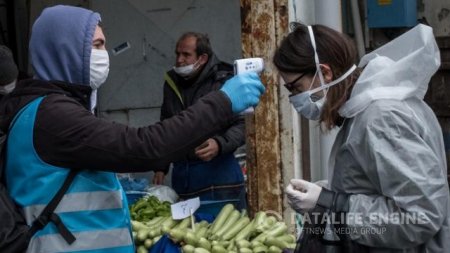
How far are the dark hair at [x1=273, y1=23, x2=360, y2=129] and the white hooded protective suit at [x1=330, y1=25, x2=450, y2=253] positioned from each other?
0.06 meters

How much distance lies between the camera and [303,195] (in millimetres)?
2568

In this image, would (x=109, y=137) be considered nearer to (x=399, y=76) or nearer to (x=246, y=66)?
(x=246, y=66)

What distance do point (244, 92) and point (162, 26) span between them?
13.0ft

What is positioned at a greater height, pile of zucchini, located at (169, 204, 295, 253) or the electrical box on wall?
the electrical box on wall

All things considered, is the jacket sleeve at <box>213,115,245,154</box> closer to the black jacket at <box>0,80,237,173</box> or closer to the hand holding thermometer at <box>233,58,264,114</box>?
the hand holding thermometer at <box>233,58,264,114</box>

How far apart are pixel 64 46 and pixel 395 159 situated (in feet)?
3.69

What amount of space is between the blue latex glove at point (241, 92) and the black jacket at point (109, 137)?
0.07m

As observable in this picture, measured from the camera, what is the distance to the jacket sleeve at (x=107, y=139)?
2354mm

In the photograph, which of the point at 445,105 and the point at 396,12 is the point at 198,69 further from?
the point at 445,105

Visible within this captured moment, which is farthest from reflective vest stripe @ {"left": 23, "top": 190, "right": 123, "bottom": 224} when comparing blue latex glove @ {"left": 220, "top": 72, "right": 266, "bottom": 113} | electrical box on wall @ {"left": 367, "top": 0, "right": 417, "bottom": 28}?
electrical box on wall @ {"left": 367, "top": 0, "right": 417, "bottom": 28}

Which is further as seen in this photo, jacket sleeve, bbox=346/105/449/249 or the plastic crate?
the plastic crate

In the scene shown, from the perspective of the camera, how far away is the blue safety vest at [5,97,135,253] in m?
2.40

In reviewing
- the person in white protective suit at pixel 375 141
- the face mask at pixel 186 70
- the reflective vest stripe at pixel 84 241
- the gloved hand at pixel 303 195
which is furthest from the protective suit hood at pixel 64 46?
the face mask at pixel 186 70

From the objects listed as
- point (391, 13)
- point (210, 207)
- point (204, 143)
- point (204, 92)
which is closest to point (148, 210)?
point (210, 207)
